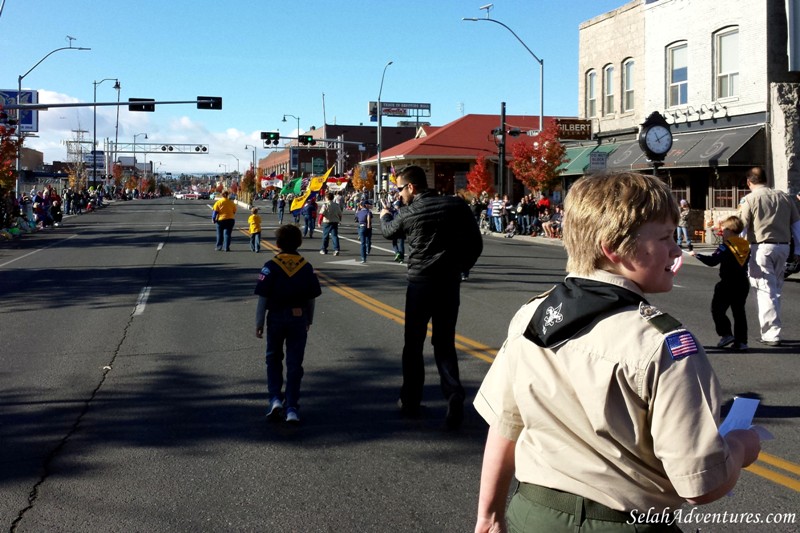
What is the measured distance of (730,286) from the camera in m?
9.01

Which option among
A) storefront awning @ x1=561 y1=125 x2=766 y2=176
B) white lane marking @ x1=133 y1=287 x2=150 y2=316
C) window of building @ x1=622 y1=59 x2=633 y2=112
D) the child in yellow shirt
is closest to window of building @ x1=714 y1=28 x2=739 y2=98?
storefront awning @ x1=561 y1=125 x2=766 y2=176

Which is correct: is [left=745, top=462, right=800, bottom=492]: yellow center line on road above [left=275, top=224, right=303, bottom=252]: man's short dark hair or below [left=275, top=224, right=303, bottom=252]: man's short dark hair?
below

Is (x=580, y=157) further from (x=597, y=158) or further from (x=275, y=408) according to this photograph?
(x=275, y=408)

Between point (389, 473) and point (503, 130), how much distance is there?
3247 centimetres

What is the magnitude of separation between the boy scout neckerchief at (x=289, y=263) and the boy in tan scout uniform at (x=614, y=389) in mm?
4335

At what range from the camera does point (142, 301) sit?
13984mm

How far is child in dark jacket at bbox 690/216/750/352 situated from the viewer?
8.99 metres

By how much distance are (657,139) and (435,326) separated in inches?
569

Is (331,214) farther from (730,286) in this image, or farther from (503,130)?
(503,130)

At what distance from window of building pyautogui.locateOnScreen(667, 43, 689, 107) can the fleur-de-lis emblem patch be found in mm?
28569

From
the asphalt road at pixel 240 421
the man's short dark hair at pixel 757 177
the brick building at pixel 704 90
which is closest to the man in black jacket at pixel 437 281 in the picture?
the asphalt road at pixel 240 421

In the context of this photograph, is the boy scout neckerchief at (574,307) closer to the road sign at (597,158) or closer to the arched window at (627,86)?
the road sign at (597,158)

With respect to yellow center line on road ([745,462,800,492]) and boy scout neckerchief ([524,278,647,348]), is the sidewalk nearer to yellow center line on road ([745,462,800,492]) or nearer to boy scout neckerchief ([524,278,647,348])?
yellow center line on road ([745,462,800,492])

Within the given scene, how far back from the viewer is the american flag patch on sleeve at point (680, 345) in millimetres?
1986
